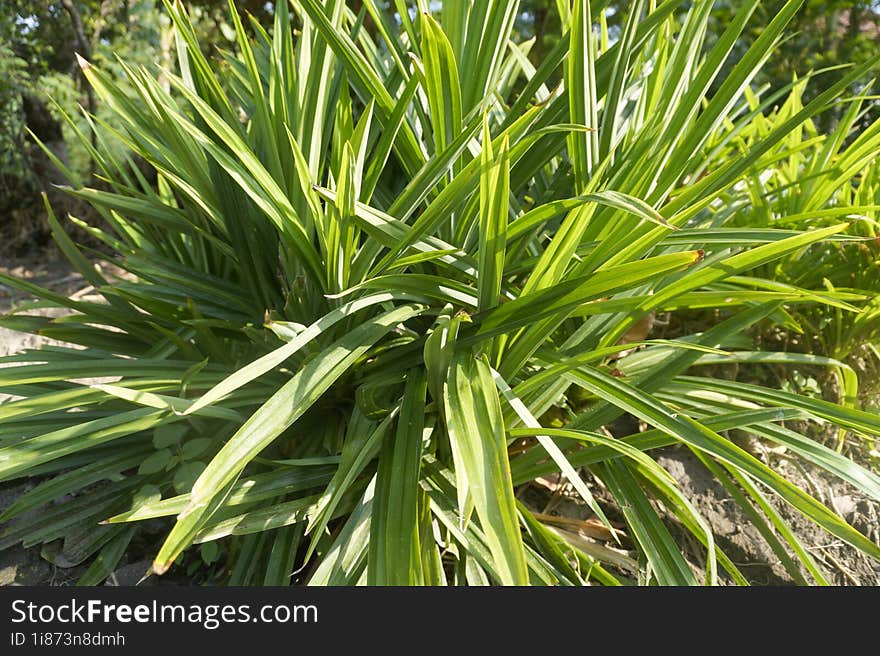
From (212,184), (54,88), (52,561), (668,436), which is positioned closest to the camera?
(668,436)

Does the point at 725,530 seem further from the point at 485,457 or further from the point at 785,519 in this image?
the point at 485,457

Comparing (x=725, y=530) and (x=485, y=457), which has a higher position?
(x=485, y=457)

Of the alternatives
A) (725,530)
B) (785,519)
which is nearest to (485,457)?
(725,530)

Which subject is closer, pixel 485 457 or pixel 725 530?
pixel 485 457

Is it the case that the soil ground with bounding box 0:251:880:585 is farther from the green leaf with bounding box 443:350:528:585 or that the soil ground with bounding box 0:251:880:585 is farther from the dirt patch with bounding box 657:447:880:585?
the green leaf with bounding box 443:350:528:585

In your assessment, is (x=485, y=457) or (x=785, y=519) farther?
(x=785, y=519)

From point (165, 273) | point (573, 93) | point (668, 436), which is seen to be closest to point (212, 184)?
point (165, 273)

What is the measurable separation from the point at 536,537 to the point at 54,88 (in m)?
4.13

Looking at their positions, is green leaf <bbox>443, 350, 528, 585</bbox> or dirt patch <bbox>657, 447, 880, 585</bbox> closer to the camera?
green leaf <bbox>443, 350, 528, 585</bbox>

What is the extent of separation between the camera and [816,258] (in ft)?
5.81

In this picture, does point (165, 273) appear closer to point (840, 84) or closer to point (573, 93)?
point (573, 93)

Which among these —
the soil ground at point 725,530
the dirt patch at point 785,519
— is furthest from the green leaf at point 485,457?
the dirt patch at point 785,519

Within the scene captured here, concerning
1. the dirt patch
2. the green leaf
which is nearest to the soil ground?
the dirt patch

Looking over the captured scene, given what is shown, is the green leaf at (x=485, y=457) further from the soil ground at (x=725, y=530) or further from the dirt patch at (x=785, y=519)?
the dirt patch at (x=785, y=519)
